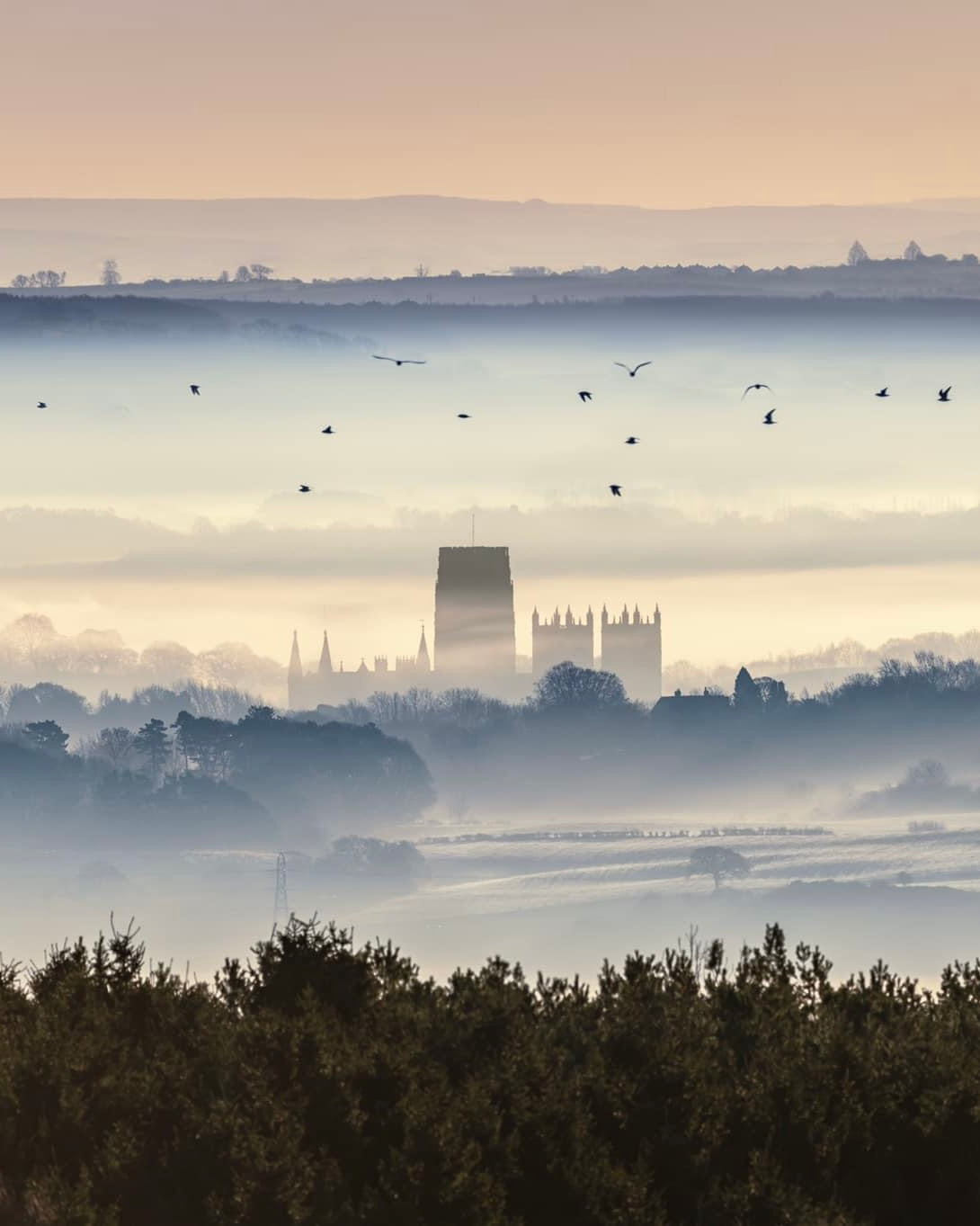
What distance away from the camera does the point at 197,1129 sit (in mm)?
49375

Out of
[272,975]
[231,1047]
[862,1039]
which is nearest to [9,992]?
[272,975]

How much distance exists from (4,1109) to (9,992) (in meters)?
8.62

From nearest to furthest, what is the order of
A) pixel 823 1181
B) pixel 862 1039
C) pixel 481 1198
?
pixel 481 1198 < pixel 823 1181 < pixel 862 1039

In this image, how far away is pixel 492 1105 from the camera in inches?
1959

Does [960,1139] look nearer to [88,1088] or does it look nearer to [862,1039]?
[862,1039]

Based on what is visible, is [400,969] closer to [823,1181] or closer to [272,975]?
[272,975]

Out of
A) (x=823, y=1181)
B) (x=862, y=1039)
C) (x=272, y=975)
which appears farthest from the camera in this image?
(x=272, y=975)

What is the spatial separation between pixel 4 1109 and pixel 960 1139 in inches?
783

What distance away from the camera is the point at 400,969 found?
59406 millimetres

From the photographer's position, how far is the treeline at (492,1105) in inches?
1885

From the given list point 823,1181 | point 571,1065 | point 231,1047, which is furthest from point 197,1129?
point 823,1181

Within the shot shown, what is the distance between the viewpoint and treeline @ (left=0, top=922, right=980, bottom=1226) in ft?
157

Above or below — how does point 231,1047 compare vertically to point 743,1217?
above

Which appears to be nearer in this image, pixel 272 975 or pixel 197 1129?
pixel 197 1129
